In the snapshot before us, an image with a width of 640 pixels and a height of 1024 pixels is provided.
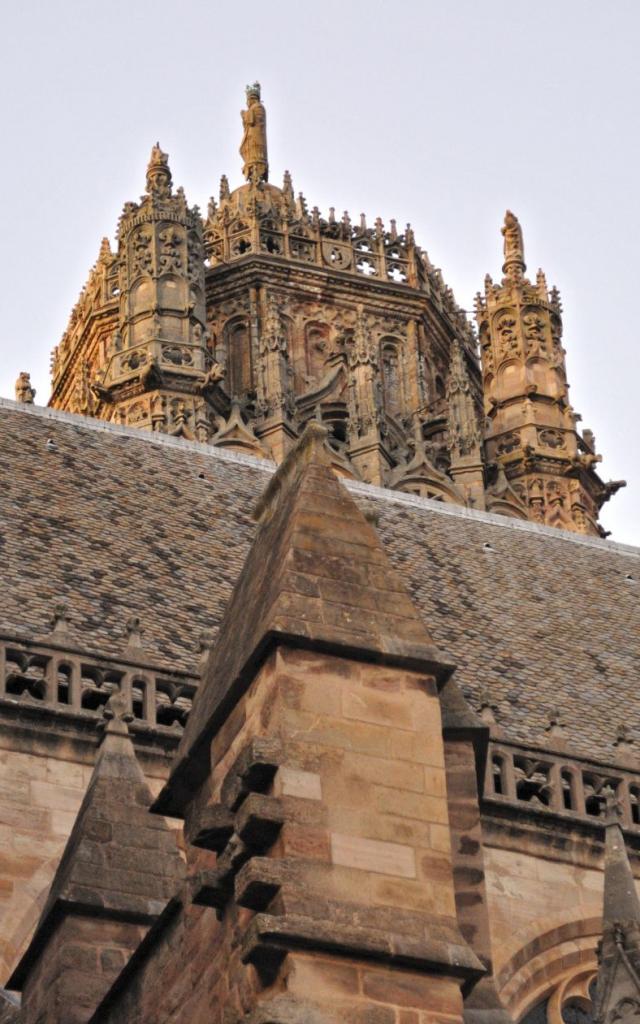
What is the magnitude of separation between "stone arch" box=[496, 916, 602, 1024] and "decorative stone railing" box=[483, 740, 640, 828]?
3.14ft

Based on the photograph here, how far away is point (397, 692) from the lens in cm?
1246

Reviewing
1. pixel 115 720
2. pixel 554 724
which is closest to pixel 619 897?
pixel 115 720

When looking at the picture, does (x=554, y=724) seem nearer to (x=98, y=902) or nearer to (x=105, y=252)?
(x=98, y=902)

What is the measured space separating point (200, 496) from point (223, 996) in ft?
57.9

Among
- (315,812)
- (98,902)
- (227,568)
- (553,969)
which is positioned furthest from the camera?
(227,568)

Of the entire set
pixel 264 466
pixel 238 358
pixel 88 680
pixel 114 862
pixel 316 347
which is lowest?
pixel 114 862

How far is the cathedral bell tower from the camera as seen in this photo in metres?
48.7

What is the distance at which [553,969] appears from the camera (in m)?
21.9

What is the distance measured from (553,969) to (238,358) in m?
31.4

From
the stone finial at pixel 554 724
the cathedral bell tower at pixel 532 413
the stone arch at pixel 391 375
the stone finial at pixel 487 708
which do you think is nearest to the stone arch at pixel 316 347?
the stone arch at pixel 391 375

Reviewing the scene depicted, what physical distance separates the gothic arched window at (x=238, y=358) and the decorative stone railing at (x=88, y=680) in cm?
2912

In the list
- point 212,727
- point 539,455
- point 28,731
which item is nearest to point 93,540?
point 28,731

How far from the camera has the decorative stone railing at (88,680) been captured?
21312mm

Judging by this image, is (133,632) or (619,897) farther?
(133,632)
